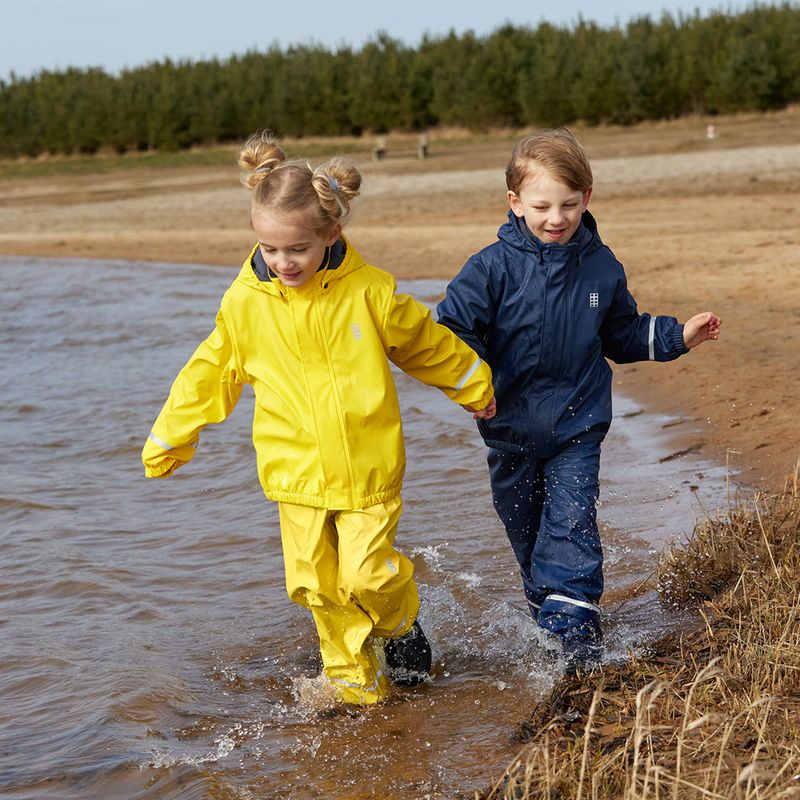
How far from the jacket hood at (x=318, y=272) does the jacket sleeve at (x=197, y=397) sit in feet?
0.52

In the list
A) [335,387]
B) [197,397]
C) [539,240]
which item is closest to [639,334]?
[539,240]

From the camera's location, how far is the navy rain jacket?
3.93 meters

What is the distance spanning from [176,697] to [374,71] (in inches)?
1333

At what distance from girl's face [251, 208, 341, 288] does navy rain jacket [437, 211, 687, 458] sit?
0.53m

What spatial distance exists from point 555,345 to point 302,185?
3.10 ft

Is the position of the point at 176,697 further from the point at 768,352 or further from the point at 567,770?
the point at 768,352

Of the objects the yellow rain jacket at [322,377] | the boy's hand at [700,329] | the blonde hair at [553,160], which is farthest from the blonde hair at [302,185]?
the boy's hand at [700,329]

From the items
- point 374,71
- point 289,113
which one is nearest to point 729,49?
point 374,71

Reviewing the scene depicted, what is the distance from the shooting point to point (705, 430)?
22.3 ft

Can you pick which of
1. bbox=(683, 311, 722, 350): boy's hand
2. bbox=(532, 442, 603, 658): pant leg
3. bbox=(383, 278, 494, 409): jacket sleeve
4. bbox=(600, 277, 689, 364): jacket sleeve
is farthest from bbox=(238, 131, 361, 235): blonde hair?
bbox=(683, 311, 722, 350): boy's hand

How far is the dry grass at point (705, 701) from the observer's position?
9.38ft

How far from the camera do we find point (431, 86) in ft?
119

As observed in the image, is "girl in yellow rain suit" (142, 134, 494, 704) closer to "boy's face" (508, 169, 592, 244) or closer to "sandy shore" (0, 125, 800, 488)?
"boy's face" (508, 169, 592, 244)

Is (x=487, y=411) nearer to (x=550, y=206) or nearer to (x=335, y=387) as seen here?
(x=335, y=387)
